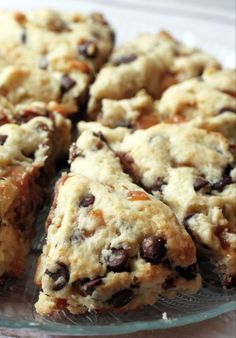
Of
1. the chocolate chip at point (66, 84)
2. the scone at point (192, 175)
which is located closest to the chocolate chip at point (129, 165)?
the scone at point (192, 175)

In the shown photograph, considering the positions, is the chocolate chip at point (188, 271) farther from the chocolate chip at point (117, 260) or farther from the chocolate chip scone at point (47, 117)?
the chocolate chip scone at point (47, 117)

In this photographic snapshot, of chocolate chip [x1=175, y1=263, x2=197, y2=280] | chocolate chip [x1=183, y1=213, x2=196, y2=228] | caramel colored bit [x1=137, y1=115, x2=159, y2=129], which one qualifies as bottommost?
chocolate chip [x1=175, y1=263, x2=197, y2=280]

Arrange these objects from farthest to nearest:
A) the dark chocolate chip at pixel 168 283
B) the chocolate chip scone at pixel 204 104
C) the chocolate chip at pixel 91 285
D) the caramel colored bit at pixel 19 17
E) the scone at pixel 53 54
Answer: the caramel colored bit at pixel 19 17
the scone at pixel 53 54
the chocolate chip scone at pixel 204 104
the dark chocolate chip at pixel 168 283
the chocolate chip at pixel 91 285

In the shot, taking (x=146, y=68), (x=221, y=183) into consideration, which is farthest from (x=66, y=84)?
(x=221, y=183)

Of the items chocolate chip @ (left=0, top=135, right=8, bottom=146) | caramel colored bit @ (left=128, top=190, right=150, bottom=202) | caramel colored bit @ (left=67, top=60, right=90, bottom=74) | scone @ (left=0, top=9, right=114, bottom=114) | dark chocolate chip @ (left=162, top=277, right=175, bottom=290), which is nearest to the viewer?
dark chocolate chip @ (left=162, top=277, right=175, bottom=290)

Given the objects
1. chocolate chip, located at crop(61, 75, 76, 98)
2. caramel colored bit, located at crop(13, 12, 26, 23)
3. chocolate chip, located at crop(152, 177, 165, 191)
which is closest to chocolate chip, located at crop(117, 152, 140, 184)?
chocolate chip, located at crop(152, 177, 165, 191)

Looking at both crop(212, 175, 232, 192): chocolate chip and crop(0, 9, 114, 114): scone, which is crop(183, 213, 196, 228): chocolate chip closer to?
crop(212, 175, 232, 192): chocolate chip
